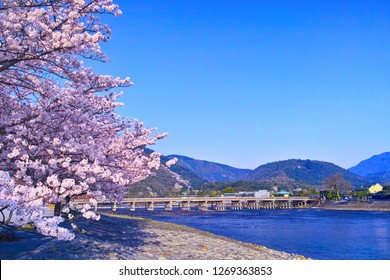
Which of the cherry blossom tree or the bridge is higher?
the cherry blossom tree

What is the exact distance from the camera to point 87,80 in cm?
905

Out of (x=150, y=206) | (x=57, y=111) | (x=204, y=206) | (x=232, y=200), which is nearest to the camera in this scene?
(x=57, y=111)

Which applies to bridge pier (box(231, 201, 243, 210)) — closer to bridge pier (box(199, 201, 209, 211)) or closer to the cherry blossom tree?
bridge pier (box(199, 201, 209, 211))

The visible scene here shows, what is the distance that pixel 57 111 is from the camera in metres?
8.44

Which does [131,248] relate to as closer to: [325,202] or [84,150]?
[84,150]

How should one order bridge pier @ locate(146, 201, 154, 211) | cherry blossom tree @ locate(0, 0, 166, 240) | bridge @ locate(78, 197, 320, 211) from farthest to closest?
1. bridge @ locate(78, 197, 320, 211)
2. bridge pier @ locate(146, 201, 154, 211)
3. cherry blossom tree @ locate(0, 0, 166, 240)

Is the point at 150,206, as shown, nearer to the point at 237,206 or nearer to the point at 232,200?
the point at 232,200

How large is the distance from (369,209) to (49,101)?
370 feet

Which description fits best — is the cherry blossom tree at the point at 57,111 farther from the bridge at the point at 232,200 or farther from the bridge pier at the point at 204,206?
the bridge pier at the point at 204,206

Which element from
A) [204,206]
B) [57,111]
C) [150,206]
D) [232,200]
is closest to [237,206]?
[232,200]

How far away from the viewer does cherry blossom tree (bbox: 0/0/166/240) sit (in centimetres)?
732

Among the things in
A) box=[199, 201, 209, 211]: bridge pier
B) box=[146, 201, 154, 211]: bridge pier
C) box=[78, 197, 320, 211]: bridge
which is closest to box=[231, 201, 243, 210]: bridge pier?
box=[78, 197, 320, 211]: bridge

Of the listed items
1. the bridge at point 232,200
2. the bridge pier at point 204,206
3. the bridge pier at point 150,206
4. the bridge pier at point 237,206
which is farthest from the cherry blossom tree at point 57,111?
the bridge pier at point 237,206
